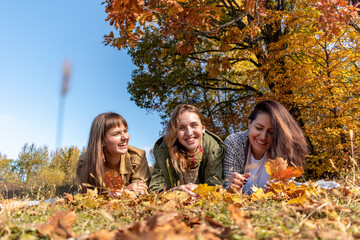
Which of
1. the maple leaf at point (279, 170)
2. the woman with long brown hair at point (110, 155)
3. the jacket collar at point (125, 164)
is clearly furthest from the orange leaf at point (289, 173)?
the jacket collar at point (125, 164)

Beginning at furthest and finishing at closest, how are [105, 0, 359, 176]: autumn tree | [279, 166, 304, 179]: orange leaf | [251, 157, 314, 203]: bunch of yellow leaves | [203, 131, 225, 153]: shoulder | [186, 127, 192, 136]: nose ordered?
[105, 0, 359, 176]: autumn tree → [203, 131, 225, 153]: shoulder → [186, 127, 192, 136]: nose → [279, 166, 304, 179]: orange leaf → [251, 157, 314, 203]: bunch of yellow leaves

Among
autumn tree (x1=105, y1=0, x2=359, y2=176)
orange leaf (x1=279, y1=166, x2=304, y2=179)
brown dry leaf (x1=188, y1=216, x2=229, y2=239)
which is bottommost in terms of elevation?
brown dry leaf (x1=188, y1=216, x2=229, y2=239)

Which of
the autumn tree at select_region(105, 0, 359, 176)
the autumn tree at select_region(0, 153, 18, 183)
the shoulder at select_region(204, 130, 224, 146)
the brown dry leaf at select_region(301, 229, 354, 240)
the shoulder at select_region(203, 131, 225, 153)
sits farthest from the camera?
the autumn tree at select_region(0, 153, 18, 183)

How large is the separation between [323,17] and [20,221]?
527cm

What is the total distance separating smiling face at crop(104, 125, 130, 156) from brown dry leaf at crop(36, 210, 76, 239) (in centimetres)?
230

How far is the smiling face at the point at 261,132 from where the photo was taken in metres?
3.01

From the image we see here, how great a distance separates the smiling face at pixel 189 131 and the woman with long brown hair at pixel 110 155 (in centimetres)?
68

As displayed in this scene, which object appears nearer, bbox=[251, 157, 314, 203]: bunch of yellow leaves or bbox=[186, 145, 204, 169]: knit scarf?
bbox=[251, 157, 314, 203]: bunch of yellow leaves

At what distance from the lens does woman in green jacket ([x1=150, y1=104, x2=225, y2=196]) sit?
10.5 ft

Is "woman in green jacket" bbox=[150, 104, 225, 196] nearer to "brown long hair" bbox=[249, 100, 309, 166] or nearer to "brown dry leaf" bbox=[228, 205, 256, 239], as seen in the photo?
"brown long hair" bbox=[249, 100, 309, 166]

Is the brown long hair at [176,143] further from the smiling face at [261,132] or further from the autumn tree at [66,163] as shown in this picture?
the autumn tree at [66,163]

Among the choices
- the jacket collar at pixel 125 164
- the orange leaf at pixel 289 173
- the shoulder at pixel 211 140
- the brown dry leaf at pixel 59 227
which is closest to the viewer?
the brown dry leaf at pixel 59 227

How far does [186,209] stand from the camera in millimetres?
1582

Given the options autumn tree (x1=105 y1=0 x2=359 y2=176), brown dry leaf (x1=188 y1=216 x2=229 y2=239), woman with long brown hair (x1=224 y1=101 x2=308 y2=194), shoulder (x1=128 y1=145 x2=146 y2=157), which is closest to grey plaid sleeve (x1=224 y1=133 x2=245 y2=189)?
woman with long brown hair (x1=224 y1=101 x2=308 y2=194)
